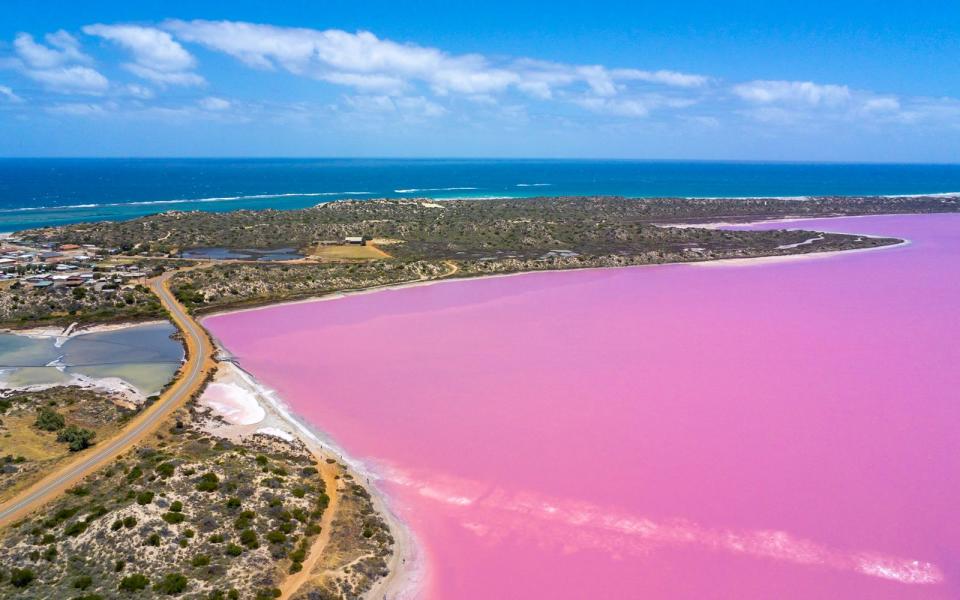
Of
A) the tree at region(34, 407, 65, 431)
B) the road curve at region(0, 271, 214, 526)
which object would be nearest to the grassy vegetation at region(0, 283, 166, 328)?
the road curve at region(0, 271, 214, 526)

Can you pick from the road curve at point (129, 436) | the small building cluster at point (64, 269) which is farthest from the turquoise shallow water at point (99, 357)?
the small building cluster at point (64, 269)

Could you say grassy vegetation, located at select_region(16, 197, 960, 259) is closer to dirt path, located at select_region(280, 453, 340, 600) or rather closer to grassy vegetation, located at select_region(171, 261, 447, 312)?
grassy vegetation, located at select_region(171, 261, 447, 312)

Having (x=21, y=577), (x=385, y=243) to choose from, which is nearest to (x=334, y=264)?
(x=385, y=243)

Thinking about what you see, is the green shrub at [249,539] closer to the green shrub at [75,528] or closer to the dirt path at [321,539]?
the dirt path at [321,539]

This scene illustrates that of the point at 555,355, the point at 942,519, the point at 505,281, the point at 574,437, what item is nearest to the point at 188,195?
the point at 505,281

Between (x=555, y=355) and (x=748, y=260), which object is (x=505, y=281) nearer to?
(x=555, y=355)

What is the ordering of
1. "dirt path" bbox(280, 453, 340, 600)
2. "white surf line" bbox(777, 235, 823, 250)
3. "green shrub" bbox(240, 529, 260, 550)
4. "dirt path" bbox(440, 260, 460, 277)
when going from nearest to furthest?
"dirt path" bbox(280, 453, 340, 600) < "green shrub" bbox(240, 529, 260, 550) < "dirt path" bbox(440, 260, 460, 277) < "white surf line" bbox(777, 235, 823, 250)
